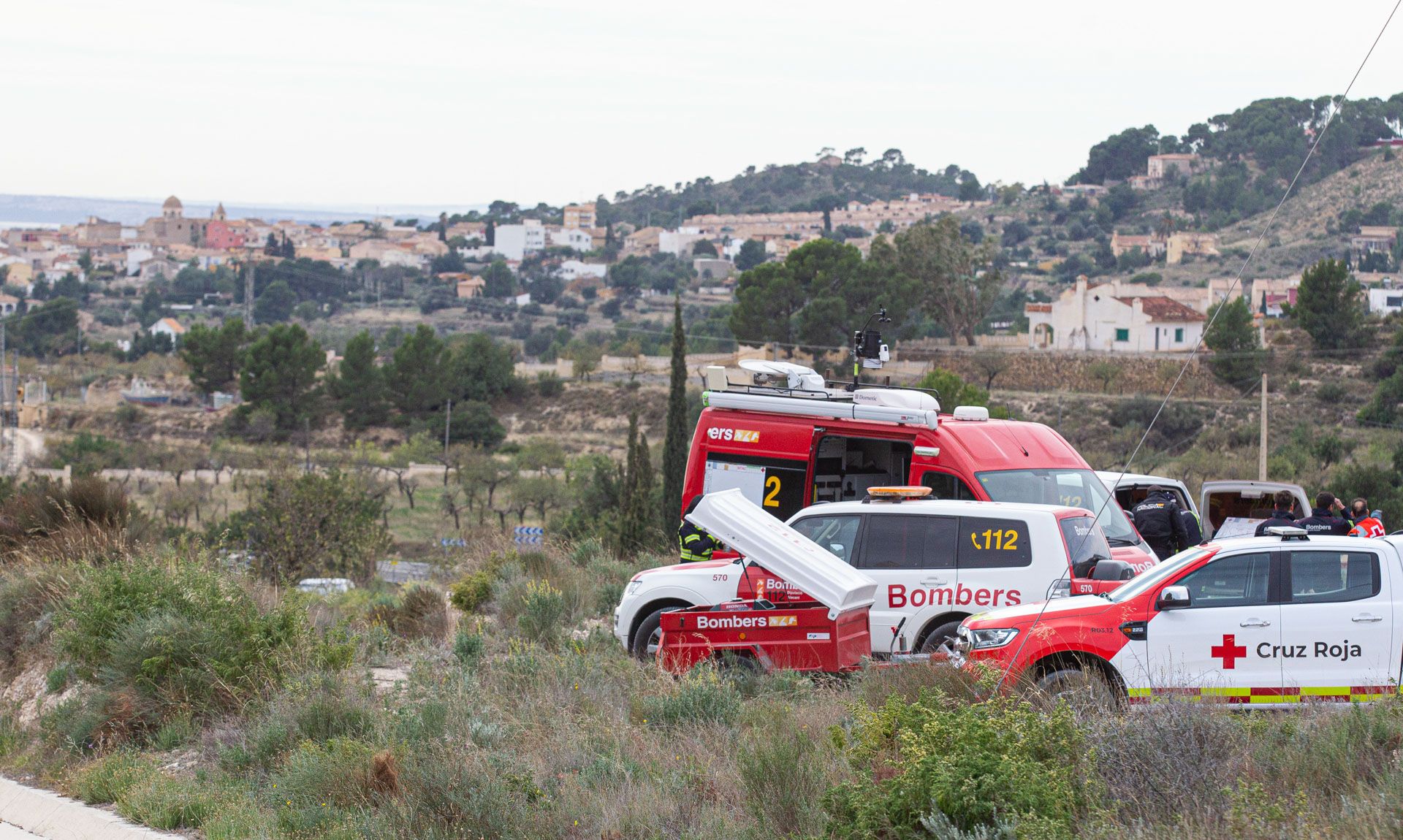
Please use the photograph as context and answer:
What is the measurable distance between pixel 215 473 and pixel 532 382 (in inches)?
1002

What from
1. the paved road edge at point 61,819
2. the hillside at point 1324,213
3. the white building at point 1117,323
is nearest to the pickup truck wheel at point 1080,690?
the paved road edge at point 61,819

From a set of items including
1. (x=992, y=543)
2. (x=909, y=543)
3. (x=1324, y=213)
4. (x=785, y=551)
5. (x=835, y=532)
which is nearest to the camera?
(x=785, y=551)

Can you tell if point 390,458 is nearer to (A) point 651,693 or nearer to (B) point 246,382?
(B) point 246,382

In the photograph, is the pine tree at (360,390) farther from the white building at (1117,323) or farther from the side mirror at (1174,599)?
the side mirror at (1174,599)

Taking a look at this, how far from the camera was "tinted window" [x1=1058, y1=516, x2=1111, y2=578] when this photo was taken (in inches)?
410

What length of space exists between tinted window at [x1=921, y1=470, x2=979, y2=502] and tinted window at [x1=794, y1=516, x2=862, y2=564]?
5.37 feet

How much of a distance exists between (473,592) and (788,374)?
4497 mm

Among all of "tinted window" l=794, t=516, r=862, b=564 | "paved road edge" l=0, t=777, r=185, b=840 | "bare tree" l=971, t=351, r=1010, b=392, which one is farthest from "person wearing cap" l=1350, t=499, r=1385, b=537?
"bare tree" l=971, t=351, r=1010, b=392

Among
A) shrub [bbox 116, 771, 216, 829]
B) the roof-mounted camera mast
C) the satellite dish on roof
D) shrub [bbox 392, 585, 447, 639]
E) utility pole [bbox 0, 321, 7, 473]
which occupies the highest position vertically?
the roof-mounted camera mast

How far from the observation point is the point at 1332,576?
8.30 meters

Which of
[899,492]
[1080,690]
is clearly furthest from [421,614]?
[1080,690]

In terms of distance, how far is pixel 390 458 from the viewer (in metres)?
65.0

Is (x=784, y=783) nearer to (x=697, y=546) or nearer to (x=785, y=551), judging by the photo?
(x=785, y=551)

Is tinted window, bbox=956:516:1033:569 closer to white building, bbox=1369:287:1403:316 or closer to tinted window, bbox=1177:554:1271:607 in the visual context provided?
tinted window, bbox=1177:554:1271:607
